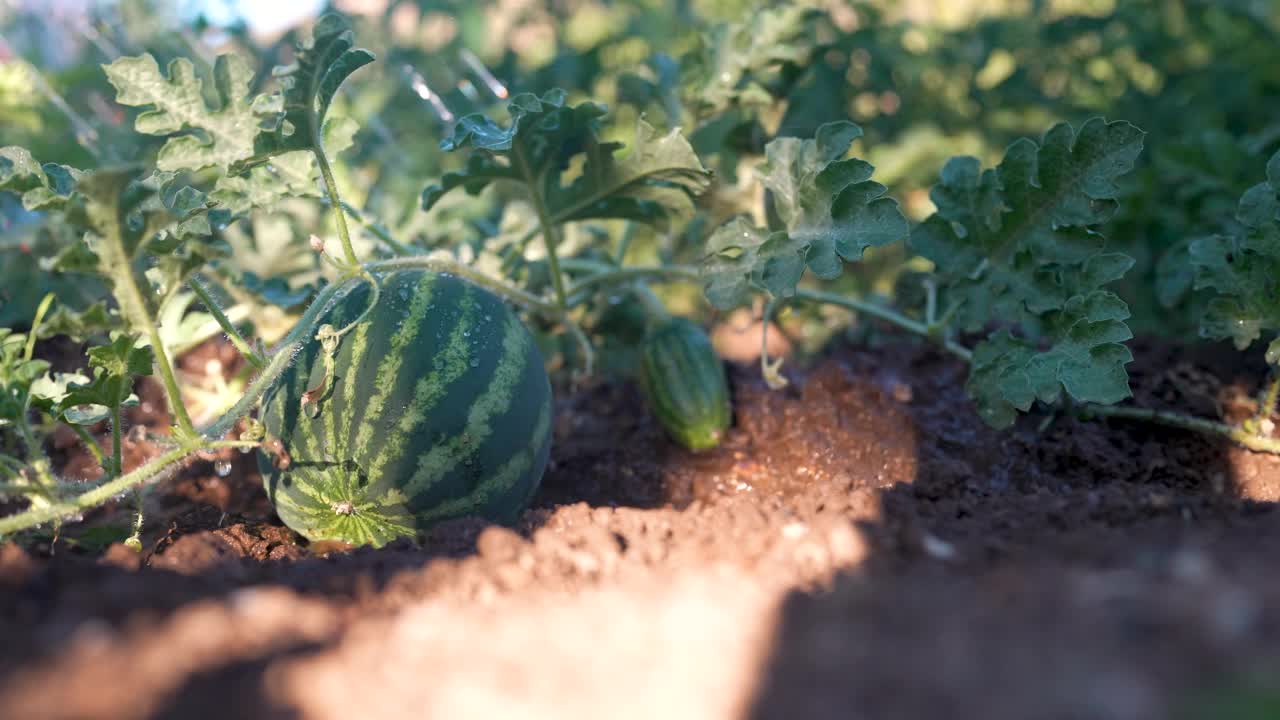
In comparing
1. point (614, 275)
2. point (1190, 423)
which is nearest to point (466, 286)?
point (614, 275)

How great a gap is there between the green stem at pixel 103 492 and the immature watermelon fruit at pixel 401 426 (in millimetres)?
213

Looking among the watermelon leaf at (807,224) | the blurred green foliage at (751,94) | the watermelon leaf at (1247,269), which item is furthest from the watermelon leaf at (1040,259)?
the blurred green foliage at (751,94)

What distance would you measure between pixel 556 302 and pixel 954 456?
113 cm

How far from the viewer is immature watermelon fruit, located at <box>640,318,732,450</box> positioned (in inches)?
115

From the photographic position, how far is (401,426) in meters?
2.22

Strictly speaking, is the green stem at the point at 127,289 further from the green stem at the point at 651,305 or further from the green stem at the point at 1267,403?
the green stem at the point at 1267,403

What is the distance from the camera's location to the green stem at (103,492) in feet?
6.01

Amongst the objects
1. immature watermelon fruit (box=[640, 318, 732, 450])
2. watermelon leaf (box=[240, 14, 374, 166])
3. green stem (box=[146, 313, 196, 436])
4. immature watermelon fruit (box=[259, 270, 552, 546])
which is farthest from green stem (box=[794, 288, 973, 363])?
green stem (box=[146, 313, 196, 436])

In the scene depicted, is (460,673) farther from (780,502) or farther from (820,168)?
(820,168)

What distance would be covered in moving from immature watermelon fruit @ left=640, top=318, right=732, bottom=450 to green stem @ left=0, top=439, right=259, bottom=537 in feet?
4.01

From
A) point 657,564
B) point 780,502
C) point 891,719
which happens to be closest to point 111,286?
point 657,564

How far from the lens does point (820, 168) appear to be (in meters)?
2.42

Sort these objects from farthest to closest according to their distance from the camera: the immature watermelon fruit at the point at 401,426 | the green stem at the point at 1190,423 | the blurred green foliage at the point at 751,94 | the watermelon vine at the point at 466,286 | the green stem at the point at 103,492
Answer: the blurred green foliage at the point at 751,94 → the green stem at the point at 1190,423 → the immature watermelon fruit at the point at 401,426 → the watermelon vine at the point at 466,286 → the green stem at the point at 103,492

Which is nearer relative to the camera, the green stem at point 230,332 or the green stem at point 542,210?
the green stem at point 230,332
